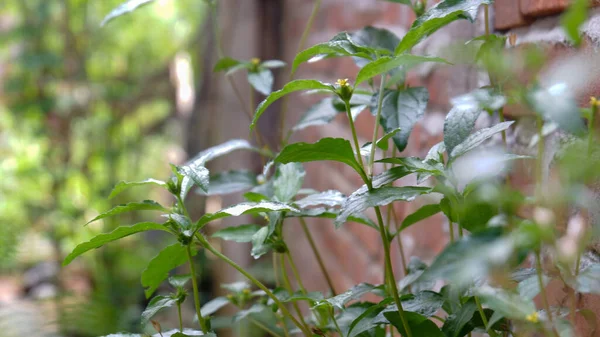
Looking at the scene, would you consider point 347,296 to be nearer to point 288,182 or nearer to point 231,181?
point 288,182

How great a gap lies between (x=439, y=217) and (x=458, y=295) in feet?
1.14

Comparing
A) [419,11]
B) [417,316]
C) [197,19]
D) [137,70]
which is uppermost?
[197,19]

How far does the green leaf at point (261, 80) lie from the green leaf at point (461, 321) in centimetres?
32

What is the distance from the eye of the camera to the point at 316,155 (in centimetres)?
42

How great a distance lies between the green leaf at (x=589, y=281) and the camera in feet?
1.06

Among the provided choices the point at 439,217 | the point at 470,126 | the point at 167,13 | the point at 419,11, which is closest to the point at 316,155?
the point at 470,126

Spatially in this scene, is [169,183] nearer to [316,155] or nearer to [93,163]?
[316,155]

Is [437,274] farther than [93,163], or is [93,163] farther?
[93,163]

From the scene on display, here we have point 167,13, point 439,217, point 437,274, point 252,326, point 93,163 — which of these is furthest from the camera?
point 167,13

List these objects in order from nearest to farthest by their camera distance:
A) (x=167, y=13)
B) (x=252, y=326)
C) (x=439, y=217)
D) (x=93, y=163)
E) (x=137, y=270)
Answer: (x=439, y=217), (x=252, y=326), (x=137, y=270), (x=93, y=163), (x=167, y=13)

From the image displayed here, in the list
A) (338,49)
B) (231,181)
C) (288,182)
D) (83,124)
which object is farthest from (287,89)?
(83,124)

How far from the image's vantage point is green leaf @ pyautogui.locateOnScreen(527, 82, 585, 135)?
11.4 inches

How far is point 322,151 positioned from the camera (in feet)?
1.35

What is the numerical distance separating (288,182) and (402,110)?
0.40 ft
